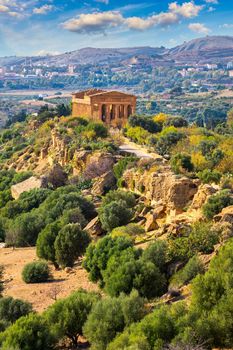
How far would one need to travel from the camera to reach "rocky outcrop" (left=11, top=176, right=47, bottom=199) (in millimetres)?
40625

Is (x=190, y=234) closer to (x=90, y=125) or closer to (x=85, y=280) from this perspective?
(x=85, y=280)

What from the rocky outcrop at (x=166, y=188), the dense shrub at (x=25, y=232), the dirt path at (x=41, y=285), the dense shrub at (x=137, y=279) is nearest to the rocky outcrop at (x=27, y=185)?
the dense shrub at (x=25, y=232)

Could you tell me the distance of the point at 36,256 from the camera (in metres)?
27.5

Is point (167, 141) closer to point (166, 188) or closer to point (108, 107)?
point (108, 107)

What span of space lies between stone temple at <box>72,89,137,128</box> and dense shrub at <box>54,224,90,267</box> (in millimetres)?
31251

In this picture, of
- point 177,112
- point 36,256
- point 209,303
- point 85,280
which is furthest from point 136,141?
point 177,112

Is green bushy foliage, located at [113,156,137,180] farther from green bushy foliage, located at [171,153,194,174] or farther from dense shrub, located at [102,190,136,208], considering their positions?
dense shrub, located at [102,190,136,208]

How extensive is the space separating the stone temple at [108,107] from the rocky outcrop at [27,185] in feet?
A: 49.7

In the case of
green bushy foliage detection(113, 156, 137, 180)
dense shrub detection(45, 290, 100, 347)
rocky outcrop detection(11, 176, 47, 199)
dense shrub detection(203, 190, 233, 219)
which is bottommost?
rocky outcrop detection(11, 176, 47, 199)

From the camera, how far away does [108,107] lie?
57.6m

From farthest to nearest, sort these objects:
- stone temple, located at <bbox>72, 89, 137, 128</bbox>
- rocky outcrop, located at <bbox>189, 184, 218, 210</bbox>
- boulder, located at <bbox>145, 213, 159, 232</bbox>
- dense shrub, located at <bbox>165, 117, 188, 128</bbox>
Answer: stone temple, located at <bbox>72, 89, 137, 128</bbox>, dense shrub, located at <bbox>165, 117, 188, 128</bbox>, boulder, located at <bbox>145, 213, 159, 232</bbox>, rocky outcrop, located at <bbox>189, 184, 218, 210</bbox>

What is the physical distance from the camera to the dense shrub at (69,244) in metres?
24.8

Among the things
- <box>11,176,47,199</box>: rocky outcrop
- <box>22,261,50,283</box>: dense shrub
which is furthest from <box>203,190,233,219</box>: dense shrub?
<box>11,176,47,199</box>: rocky outcrop

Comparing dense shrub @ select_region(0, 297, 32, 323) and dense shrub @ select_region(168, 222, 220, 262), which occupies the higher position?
dense shrub @ select_region(168, 222, 220, 262)
